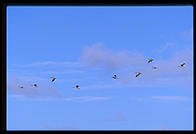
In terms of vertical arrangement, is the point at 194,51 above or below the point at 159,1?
below

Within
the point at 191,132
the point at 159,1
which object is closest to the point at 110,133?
the point at 191,132

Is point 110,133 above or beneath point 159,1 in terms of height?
beneath

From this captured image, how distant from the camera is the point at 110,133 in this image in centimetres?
231

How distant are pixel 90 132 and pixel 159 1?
72 centimetres

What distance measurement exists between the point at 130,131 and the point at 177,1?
0.68 m

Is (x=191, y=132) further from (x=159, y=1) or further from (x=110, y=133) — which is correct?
(x=159, y=1)
